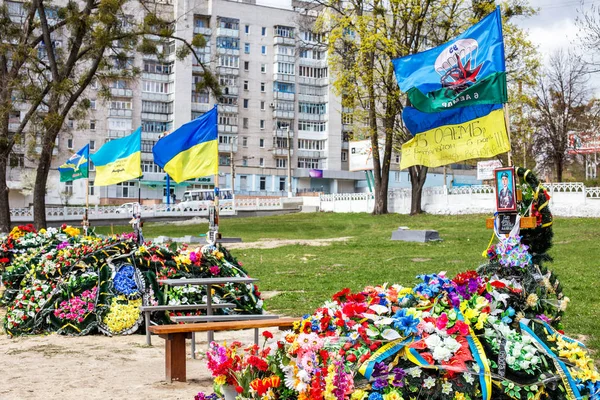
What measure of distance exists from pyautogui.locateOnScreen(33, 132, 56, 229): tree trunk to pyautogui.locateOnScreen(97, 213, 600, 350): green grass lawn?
324 inches

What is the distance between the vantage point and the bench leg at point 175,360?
702cm

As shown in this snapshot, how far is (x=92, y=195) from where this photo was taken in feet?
259

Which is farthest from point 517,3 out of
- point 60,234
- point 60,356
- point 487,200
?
point 60,356

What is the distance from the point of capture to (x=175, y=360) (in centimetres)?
704

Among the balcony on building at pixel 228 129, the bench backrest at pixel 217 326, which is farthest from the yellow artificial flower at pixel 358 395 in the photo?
the balcony on building at pixel 228 129

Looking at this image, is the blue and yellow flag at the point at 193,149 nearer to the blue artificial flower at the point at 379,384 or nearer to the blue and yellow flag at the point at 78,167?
the blue artificial flower at the point at 379,384

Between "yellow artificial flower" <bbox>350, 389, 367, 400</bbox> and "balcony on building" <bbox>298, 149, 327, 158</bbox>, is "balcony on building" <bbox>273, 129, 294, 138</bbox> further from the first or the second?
"yellow artificial flower" <bbox>350, 389, 367, 400</bbox>

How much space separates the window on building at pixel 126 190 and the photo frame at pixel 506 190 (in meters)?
76.3

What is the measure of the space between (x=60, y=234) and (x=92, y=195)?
2636 inches

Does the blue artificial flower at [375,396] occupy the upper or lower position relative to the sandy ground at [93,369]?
upper

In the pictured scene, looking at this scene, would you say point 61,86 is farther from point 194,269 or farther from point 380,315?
point 380,315

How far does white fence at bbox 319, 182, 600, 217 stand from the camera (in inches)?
1373

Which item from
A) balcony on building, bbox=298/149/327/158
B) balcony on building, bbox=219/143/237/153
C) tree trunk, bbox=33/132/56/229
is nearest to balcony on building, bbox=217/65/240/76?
balcony on building, bbox=219/143/237/153

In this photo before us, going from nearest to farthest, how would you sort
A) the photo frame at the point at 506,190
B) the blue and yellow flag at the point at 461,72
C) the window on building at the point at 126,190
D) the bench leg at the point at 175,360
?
the photo frame at the point at 506,190 < the bench leg at the point at 175,360 < the blue and yellow flag at the point at 461,72 < the window on building at the point at 126,190
